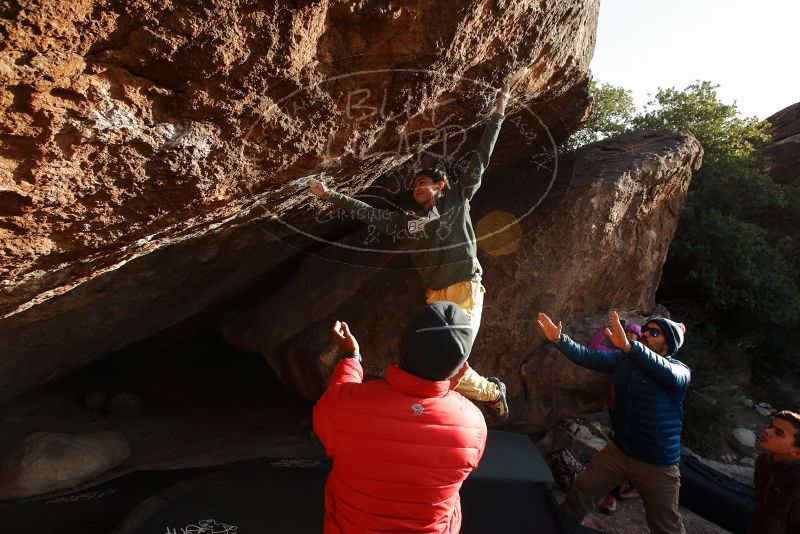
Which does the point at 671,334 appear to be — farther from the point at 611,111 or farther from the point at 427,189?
the point at 611,111

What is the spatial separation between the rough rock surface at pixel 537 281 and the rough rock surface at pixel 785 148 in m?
8.66

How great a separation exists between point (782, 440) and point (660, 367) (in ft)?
2.76

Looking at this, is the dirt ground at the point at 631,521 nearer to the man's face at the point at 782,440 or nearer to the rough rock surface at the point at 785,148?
the man's face at the point at 782,440

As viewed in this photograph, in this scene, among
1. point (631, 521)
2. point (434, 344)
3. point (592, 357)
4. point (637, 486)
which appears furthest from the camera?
point (631, 521)

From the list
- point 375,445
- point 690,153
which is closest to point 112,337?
point 375,445

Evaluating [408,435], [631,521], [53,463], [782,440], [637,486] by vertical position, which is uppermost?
[408,435]

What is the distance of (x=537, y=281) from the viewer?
4.84m

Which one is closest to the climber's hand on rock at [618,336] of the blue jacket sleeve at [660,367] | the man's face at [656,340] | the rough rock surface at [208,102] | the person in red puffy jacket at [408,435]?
the blue jacket sleeve at [660,367]

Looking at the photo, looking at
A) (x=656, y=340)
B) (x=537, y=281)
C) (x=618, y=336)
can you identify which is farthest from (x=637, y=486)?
(x=537, y=281)

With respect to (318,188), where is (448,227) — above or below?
below

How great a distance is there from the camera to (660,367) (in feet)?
9.80

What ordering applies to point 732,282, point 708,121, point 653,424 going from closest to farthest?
point 653,424, point 732,282, point 708,121

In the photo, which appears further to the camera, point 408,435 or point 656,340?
point 656,340

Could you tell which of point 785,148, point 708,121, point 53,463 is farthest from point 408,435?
point 785,148
